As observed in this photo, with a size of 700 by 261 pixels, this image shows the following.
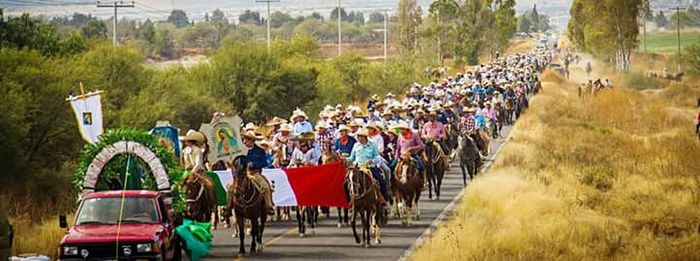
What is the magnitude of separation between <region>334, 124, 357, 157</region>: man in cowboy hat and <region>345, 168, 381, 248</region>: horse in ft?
10.3

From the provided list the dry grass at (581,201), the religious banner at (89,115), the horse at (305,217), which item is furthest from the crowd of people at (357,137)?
the religious banner at (89,115)

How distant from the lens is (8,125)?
36812mm

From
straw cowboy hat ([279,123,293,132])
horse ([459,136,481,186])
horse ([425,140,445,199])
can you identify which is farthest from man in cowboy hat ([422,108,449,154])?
straw cowboy hat ([279,123,293,132])

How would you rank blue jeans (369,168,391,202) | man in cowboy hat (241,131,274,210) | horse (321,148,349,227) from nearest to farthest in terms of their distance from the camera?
man in cowboy hat (241,131,274,210) < blue jeans (369,168,391,202) < horse (321,148,349,227)

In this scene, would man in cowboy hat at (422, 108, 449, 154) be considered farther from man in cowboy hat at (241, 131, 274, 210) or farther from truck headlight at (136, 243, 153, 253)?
truck headlight at (136, 243, 153, 253)

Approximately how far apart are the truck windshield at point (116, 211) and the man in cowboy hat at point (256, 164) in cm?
369

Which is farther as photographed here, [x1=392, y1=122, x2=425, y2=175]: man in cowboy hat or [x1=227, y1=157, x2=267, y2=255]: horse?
[x1=392, y1=122, x2=425, y2=175]: man in cowboy hat

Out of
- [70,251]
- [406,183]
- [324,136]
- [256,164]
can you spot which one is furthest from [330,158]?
[70,251]

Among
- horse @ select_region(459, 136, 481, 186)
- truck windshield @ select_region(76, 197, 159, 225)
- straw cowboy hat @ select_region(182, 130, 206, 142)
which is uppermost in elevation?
straw cowboy hat @ select_region(182, 130, 206, 142)

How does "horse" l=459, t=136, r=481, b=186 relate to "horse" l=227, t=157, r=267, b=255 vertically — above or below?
below

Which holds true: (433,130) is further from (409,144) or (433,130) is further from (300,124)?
(409,144)

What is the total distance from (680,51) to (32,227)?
365 ft

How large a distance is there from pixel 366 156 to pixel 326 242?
1755 millimetres

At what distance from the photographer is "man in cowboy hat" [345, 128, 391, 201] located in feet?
87.3
